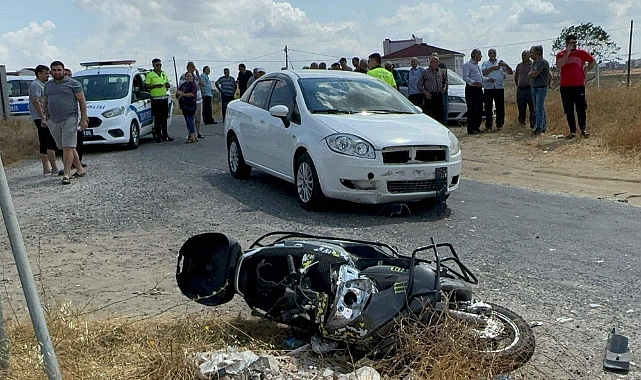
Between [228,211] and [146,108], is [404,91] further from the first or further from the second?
[228,211]

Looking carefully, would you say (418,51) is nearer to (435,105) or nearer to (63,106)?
(435,105)

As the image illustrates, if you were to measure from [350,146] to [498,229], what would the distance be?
1756 mm

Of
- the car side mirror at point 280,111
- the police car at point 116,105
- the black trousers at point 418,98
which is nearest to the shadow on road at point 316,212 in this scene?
the car side mirror at point 280,111

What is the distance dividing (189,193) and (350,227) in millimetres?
2979

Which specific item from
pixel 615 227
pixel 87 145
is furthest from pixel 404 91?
pixel 615 227

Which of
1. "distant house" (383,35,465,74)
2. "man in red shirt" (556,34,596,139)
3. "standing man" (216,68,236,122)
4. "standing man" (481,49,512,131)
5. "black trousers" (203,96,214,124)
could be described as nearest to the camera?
"man in red shirt" (556,34,596,139)

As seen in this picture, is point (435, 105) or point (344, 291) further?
point (435, 105)

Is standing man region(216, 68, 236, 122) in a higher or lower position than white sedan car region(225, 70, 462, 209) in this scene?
higher

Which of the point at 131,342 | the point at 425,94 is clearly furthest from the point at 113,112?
the point at 131,342

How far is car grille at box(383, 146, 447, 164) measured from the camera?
24.4 ft

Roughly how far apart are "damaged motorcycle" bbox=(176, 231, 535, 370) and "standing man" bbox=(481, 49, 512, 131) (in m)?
12.2

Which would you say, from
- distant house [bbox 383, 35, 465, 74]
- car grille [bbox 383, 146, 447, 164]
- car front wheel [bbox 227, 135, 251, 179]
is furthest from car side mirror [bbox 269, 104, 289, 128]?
distant house [bbox 383, 35, 465, 74]

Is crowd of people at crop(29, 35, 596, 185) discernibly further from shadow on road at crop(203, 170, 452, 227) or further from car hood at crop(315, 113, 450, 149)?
car hood at crop(315, 113, 450, 149)

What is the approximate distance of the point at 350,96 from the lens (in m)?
8.74
